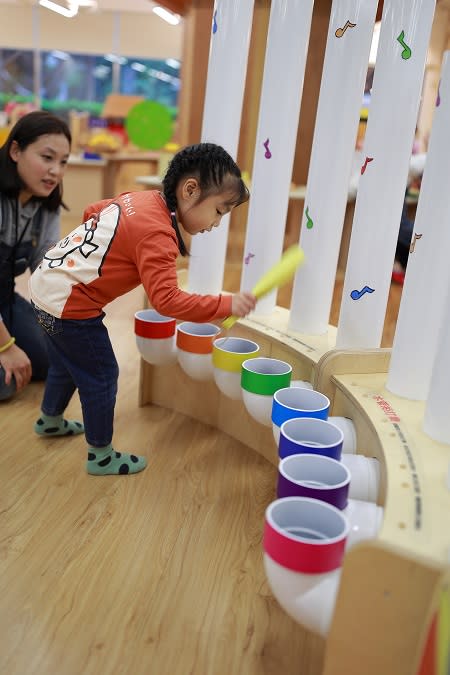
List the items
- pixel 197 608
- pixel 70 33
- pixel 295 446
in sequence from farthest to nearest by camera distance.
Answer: pixel 70 33, pixel 197 608, pixel 295 446

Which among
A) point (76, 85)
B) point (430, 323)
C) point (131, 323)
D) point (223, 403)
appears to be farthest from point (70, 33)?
point (430, 323)

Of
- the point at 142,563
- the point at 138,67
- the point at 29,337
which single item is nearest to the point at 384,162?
the point at 142,563

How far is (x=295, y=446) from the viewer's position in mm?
716

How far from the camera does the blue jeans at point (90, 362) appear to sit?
1025 millimetres

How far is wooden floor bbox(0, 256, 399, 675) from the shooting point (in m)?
0.74

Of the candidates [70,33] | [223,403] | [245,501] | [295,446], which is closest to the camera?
[295,446]

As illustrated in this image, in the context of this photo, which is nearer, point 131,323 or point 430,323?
point 430,323

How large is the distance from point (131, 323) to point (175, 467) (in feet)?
3.22

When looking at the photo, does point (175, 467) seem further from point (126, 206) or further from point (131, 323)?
point (131, 323)

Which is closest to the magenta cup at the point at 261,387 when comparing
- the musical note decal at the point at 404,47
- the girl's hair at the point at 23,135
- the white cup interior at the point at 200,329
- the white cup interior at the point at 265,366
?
the white cup interior at the point at 265,366

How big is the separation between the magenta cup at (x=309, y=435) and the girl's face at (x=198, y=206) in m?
0.37

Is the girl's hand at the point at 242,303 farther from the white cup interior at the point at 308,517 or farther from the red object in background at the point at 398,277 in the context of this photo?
the red object in background at the point at 398,277

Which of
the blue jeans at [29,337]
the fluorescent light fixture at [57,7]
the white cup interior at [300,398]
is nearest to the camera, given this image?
the white cup interior at [300,398]

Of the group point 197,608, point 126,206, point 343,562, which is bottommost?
point 197,608
